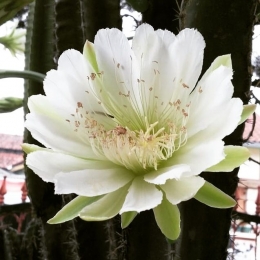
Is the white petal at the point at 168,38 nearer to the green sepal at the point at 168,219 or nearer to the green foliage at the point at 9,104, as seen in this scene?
the green sepal at the point at 168,219

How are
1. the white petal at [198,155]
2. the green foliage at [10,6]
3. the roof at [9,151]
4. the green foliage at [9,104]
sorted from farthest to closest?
the roof at [9,151]
the green foliage at [9,104]
the green foliage at [10,6]
the white petal at [198,155]

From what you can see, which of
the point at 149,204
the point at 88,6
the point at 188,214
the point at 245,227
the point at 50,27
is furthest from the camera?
the point at 245,227

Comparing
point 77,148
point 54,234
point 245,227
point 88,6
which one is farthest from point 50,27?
point 245,227

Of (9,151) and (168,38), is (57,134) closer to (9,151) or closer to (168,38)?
(168,38)

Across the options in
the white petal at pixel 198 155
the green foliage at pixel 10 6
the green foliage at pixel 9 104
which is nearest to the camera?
the white petal at pixel 198 155

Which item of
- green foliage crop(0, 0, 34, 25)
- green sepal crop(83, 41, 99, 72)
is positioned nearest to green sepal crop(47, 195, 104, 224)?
green sepal crop(83, 41, 99, 72)

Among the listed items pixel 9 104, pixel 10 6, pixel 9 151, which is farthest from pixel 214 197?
pixel 9 151

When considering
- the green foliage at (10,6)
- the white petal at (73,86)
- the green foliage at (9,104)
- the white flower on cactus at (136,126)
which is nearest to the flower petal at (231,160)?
the white flower on cactus at (136,126)

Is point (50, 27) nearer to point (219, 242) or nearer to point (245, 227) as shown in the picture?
point (219, 242)
